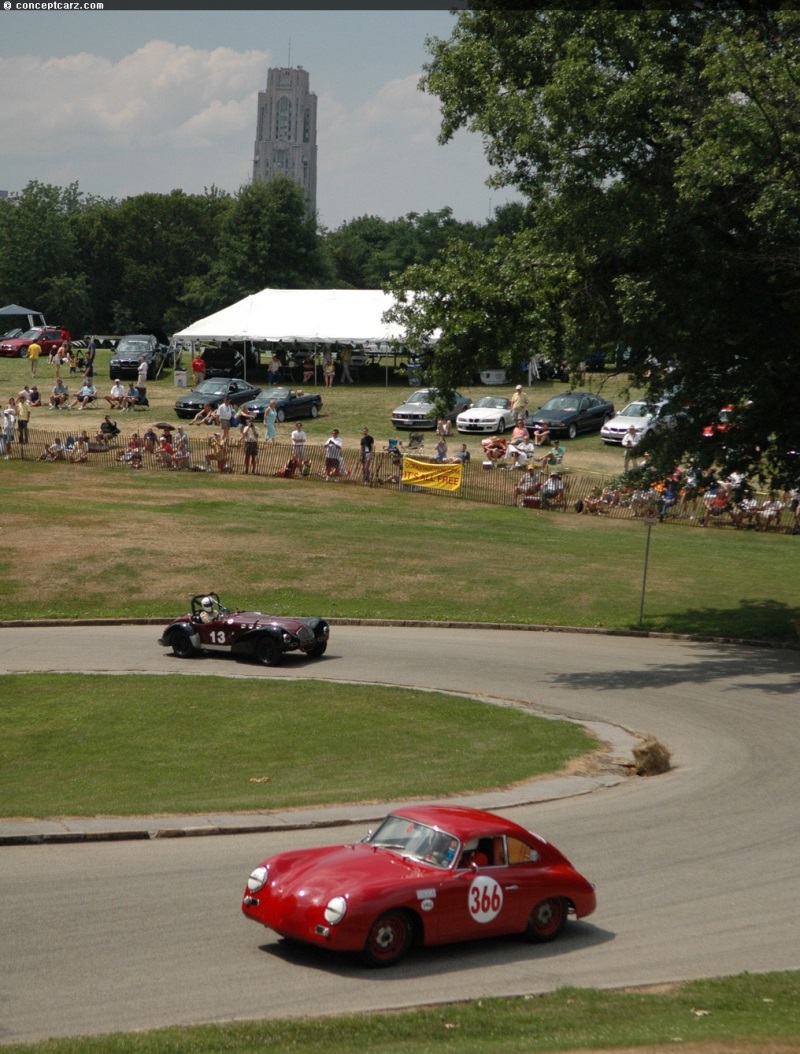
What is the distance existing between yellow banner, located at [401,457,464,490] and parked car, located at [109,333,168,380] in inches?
945

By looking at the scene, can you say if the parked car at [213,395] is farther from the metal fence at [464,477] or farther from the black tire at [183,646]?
the black tire at [183,646]

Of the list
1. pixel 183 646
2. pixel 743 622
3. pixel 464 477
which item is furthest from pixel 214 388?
pixel 183 646

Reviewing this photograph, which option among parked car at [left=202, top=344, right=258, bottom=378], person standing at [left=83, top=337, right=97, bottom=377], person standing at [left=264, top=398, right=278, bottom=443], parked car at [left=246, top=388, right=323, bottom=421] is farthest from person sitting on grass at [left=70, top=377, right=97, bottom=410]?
person standing at [left=264, top=398, right=278, bottom=443]

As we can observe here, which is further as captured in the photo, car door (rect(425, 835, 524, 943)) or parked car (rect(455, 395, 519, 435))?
parked car (rect(455, 395, 519, 435))

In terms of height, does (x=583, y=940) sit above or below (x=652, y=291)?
below

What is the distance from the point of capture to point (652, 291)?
81.9 ft

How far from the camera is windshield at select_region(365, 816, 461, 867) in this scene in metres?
11.2

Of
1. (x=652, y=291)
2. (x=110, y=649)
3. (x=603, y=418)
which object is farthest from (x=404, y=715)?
(x=603, y=418)

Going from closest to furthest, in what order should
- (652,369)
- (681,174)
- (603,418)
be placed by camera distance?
(681,174) < (652,369) < (603,418)

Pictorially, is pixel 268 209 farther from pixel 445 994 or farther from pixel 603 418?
pixel 445 994

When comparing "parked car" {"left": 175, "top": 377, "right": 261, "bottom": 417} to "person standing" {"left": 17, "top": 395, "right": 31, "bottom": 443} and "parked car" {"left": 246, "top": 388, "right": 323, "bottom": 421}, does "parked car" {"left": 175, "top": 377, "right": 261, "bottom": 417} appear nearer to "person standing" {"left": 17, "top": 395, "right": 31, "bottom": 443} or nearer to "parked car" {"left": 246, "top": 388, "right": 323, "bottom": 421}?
"parked car" {"left": 246, "top": 388, "right": 323, "bottom": 421}

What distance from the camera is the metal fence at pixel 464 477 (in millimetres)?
41844

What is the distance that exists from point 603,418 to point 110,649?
112ft

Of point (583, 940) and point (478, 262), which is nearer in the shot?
point (583, 940)
